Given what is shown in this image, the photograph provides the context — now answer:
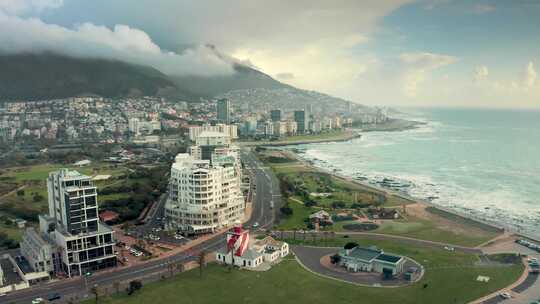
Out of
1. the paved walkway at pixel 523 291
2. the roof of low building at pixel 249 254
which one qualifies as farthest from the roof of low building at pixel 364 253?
the paved walkway at pixel 523 291

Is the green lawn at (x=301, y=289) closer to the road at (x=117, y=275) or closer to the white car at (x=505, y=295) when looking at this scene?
the white car at (x=505, y=295)

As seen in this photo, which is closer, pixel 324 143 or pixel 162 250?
pixel 162 250

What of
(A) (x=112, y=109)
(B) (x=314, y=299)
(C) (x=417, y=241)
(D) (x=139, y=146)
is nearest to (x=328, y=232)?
(C) (x=417, y=241)

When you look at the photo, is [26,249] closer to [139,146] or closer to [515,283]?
[515,283]

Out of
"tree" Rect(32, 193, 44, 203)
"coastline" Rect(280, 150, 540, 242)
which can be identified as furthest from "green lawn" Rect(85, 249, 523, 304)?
"tree" Rect(32, 193, 44, 203)

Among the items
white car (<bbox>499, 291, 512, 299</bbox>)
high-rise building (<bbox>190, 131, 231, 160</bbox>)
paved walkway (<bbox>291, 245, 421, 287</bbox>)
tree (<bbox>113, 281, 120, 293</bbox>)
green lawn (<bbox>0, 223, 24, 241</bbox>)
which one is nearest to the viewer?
white car (<bbox>499, 291, 512, 299</bbox>)

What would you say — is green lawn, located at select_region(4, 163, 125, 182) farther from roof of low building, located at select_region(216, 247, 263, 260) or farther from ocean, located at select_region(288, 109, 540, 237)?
roof of low building, located at select_region(216, 247, 263, 260)
